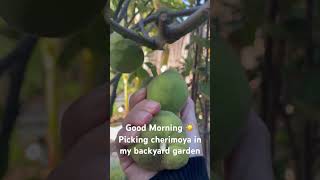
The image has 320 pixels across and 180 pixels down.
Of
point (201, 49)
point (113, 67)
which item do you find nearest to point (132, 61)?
point (113, 67)

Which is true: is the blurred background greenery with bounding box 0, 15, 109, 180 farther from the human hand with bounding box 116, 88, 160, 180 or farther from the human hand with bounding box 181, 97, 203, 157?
the human hand with bounding box 181, 97, 203, 157

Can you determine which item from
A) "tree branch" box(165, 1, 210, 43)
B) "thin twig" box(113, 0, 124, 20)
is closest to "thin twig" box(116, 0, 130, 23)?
"thin twig" box(113, 0, 124, 20)

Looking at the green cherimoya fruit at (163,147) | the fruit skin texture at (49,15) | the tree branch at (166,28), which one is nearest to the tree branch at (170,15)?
the tree branch at (166,28)

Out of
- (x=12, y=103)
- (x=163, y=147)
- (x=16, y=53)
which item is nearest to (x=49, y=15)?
(x=16, y=53)

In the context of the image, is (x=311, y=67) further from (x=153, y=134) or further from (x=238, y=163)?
(x=153, y=134)

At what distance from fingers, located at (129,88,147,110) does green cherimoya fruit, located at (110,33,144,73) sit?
2.2 inches

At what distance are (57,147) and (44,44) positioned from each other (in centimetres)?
26

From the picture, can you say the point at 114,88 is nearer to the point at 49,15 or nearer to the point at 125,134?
the point at 125,134

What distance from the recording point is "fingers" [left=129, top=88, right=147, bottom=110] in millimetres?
1640

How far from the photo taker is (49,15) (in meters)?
1.64

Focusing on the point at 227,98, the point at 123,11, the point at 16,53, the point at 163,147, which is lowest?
the point at 163,147

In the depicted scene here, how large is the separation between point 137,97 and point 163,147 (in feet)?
0.45

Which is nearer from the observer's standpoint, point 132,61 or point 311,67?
point 132,61

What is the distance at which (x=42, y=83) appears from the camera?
1697 mm
